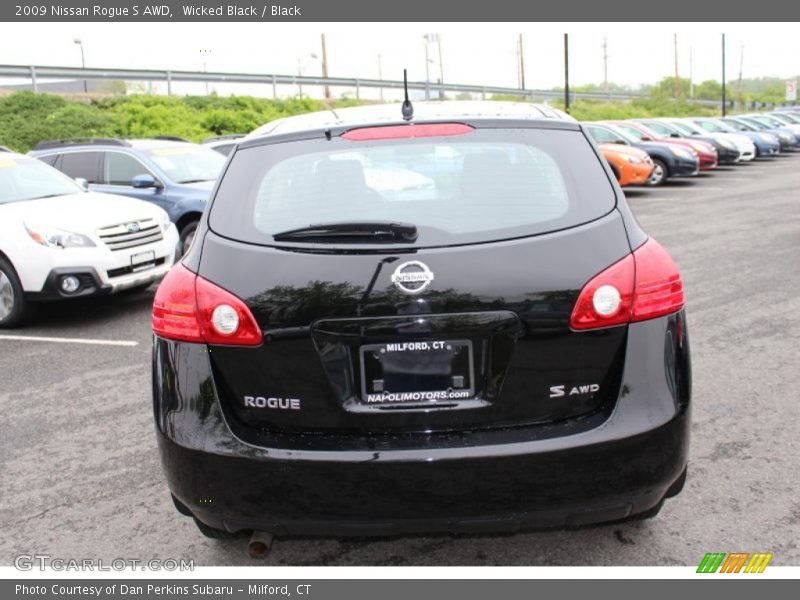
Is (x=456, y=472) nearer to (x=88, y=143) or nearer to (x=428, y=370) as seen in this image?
(x=428, y=370)

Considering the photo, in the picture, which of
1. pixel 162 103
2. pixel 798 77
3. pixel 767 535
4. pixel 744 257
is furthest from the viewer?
pixel 798 77

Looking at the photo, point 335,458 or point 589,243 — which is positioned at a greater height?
point 589,243

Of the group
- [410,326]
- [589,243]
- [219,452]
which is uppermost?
[589,243]

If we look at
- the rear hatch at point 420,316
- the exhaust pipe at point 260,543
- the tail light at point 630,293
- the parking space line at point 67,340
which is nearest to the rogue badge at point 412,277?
the rear hatch at point 420,316

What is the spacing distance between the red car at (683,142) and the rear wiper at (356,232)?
2036cm

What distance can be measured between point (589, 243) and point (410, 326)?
0.65 meters

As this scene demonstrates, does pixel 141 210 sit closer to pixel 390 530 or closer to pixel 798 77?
pixel 390 530

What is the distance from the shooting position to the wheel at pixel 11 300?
295 inches

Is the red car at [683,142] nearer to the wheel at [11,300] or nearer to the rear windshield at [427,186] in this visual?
the wheel at [11,300]

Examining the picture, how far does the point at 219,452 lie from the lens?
2715 mm

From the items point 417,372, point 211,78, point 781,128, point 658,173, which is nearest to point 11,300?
point 417,372

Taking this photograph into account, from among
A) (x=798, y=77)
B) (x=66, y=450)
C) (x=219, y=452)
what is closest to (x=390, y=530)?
(x=219, y=452)

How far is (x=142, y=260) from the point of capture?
26.2 ft

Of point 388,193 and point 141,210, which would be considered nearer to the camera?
point 388,193
